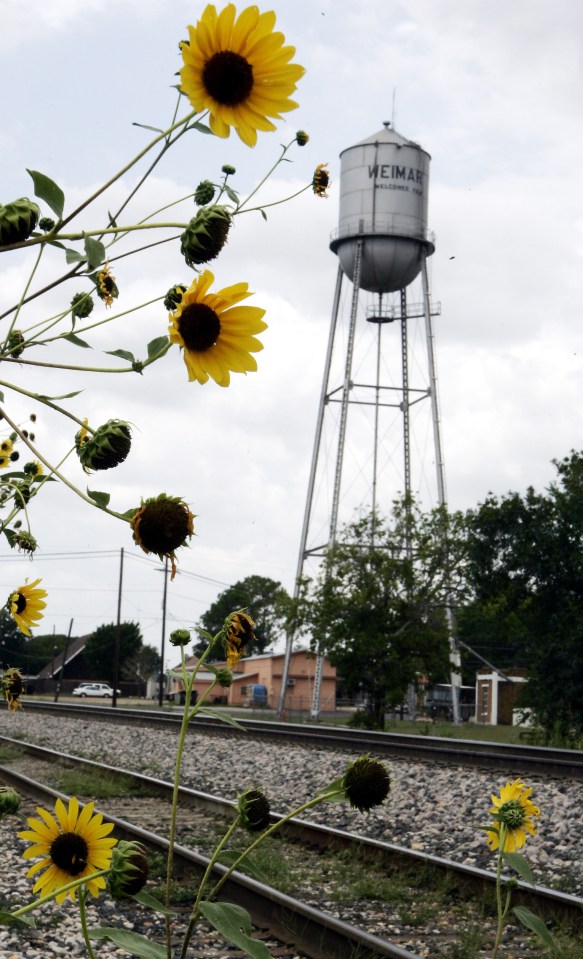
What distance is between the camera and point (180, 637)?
1950 mm

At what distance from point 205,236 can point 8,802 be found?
0.81m

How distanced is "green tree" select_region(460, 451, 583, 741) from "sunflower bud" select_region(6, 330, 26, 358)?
93.0ft

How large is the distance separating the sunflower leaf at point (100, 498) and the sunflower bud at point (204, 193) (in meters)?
0.67

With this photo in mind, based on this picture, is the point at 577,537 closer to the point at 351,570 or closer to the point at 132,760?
the point at 351,570

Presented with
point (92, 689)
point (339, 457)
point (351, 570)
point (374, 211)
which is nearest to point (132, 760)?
point (351, 570)

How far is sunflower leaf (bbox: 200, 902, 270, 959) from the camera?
4.60ft

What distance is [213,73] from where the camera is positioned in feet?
3.61

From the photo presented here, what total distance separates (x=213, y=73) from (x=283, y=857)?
302 inches

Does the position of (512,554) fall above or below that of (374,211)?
below

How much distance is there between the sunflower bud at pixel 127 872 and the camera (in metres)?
1.43

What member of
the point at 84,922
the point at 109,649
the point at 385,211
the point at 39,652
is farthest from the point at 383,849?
the point at 39,652

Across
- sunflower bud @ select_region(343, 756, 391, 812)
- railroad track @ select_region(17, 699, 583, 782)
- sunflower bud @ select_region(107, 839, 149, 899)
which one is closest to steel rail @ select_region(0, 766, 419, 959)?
sunflower bud @ select_region(343, 756, 391, 812)

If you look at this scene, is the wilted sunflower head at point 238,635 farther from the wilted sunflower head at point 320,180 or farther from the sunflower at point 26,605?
the wilted sunflower head at point 320,180

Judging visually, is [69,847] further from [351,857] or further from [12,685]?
[351,857]
